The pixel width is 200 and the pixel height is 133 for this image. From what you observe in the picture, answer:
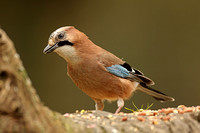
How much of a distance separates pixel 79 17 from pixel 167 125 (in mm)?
5241

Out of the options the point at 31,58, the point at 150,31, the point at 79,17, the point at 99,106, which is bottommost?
the point at 31,58

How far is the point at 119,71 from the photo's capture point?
12.6 ft

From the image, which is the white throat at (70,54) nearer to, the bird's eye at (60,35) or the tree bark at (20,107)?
the bird's eye at (60,35)

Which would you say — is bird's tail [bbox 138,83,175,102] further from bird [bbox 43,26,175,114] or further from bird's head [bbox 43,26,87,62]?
bird's head [bbox 43,26,87,62]

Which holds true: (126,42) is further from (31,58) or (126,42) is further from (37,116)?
(37,116)

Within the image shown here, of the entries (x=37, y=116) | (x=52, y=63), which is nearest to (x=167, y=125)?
(x=37, y=116)

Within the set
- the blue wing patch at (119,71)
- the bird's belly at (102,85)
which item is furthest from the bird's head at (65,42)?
the blue wing patch at (119,71)

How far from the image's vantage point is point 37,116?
179 cm

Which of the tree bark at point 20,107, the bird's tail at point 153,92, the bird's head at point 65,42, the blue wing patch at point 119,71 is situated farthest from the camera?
the bird's tail at point 153,92

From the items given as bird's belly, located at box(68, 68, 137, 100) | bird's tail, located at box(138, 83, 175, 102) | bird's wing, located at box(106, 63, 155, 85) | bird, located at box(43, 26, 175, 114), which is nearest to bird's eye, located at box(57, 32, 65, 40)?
bird, located at box(43, 26, 175, 114)

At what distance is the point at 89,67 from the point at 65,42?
371 millimetres

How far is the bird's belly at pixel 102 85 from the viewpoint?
3564 mm

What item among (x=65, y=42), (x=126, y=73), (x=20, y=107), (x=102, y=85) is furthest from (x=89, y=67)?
(x=20, y=107)

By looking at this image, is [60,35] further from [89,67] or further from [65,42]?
[89,67]
